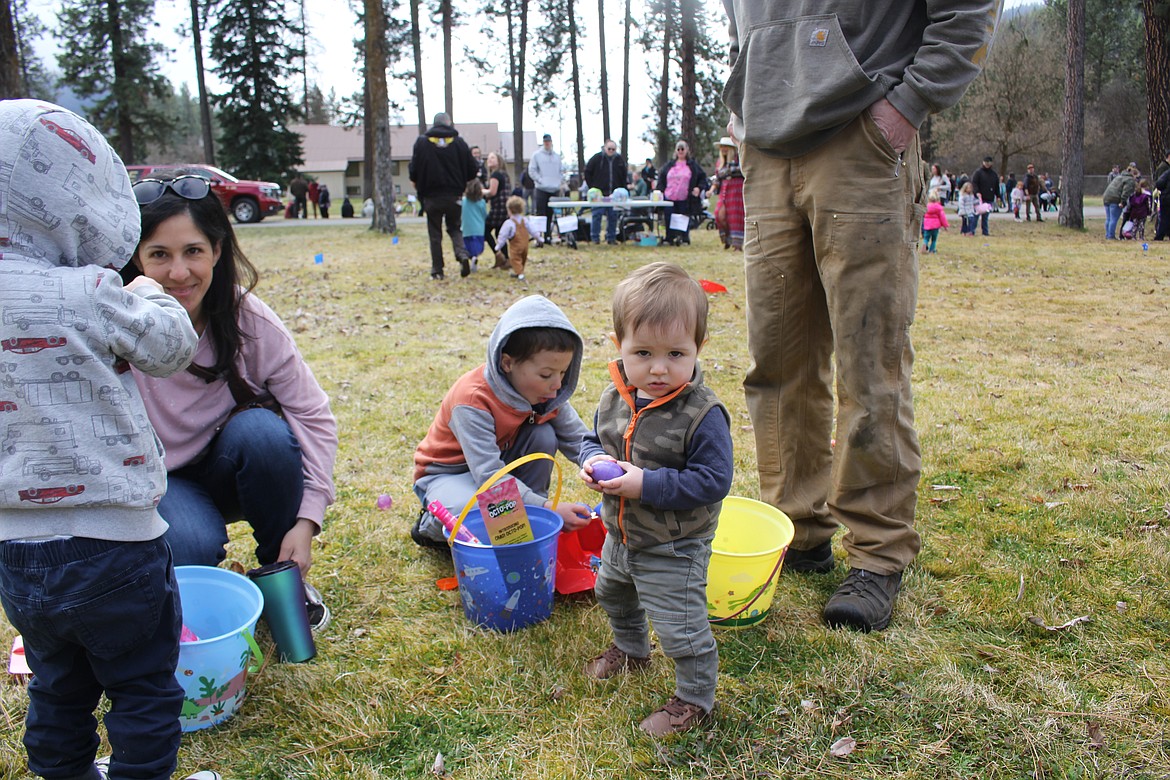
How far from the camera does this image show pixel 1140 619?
2.22m

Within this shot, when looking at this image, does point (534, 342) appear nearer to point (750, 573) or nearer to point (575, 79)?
point (750, 573)

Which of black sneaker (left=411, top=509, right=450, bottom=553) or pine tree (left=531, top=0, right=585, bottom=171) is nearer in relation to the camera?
black sneaker (left=411, top=509, right=450, bottom=553)

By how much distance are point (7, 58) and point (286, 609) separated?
400 inches

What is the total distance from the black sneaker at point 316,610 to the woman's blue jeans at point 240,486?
0.19 m

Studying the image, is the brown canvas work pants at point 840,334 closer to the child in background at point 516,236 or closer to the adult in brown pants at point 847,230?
the adult in brown pants at point 847,230

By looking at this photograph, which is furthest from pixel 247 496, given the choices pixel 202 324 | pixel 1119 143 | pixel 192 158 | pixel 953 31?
pixel 192 158

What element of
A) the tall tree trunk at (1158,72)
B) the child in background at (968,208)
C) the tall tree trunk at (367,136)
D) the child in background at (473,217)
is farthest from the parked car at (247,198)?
the tall tree trunk at (1158,72)

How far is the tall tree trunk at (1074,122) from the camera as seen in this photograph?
14633mm

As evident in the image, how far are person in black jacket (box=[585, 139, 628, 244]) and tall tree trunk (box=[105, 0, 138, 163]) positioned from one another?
2051 cm

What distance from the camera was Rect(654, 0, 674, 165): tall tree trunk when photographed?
2431cm

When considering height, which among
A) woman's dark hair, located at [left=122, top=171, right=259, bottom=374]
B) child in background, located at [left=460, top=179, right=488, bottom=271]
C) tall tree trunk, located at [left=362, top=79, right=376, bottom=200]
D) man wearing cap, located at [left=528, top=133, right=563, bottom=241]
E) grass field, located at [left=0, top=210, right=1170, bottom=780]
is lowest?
grass field, located at [left=0, top=210, right=1170, bottom=780]

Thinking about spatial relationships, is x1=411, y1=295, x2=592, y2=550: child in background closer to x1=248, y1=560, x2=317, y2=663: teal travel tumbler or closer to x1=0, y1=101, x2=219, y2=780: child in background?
x1=248, y1=560, x2=317, y2=663: teal travel tumbler

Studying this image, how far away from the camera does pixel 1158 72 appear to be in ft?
48.1

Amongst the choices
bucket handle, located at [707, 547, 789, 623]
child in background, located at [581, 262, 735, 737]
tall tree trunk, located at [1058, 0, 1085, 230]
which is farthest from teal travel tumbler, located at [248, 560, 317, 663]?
tall tree trunk, located at [1058, 0, 1085, 230]
